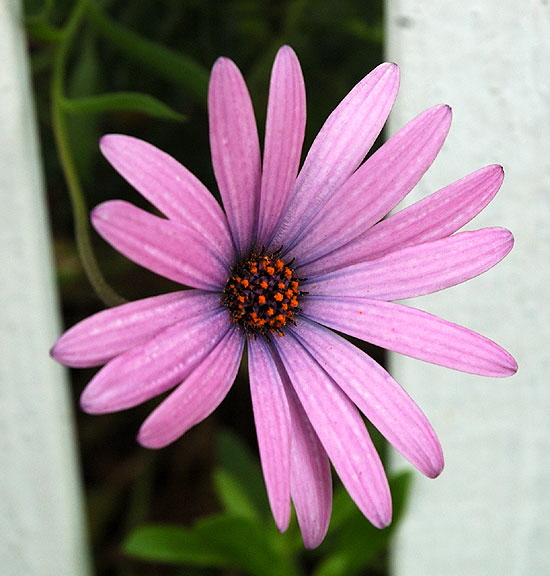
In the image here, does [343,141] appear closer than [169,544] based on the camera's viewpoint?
Yes

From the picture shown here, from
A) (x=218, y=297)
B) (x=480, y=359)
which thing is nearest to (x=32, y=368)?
(x=218, y=297)

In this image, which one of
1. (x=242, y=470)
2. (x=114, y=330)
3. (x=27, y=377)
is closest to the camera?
(x=114, y=330)

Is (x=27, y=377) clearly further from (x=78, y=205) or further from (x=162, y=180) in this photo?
(x=162, y=180)

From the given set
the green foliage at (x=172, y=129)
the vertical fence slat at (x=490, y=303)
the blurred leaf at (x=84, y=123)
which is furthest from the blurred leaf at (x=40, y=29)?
the vertical fence slat at (x=490, y=303)

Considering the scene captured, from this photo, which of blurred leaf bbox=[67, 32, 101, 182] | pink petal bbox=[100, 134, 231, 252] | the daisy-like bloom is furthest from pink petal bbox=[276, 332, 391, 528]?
blurred leaf bbox=[67, 32, 101, 182]

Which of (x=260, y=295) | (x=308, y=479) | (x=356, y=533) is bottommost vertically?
(x=356, y=533)

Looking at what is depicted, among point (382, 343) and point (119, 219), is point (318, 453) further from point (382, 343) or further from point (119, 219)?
point (119, 219)

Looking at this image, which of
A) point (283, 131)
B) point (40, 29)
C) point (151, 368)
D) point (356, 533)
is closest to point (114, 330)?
point (151, 368)
